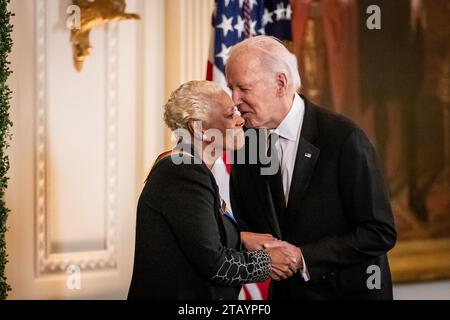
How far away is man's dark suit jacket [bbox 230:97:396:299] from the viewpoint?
2.45 meters

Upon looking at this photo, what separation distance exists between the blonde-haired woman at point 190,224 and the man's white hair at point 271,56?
32 cm

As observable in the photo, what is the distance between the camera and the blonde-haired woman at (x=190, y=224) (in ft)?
7.09

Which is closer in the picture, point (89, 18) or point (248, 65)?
point (248, 65)

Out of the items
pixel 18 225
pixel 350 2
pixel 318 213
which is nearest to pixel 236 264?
pixel 318 213

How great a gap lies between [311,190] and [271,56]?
1.72 ft

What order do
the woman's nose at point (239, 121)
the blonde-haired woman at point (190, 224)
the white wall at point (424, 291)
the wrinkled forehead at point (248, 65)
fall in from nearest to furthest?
the blonde-haired woman at point (190, 224)
the woman's nose at point (239, 121)
the wrinkled forehead at point (248, 65)
the white wall at point (424, 291)

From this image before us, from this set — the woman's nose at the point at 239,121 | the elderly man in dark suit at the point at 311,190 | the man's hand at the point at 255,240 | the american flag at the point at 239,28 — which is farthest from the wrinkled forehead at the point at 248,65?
the american flag at the point at 239,28

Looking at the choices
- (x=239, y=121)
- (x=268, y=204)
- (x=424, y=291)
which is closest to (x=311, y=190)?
(x=268, y=204)

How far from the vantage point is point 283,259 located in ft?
8.06

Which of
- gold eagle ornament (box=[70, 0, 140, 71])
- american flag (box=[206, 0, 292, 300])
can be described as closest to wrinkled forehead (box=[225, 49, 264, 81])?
american flag (box=[206, 0, 292, 300])

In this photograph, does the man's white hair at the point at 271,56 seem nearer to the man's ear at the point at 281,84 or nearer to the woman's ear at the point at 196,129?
the man's ear at the point at 281,84

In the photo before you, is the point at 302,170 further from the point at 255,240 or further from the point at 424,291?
the point at 424,291

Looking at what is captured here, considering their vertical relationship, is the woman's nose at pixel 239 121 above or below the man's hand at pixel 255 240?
above

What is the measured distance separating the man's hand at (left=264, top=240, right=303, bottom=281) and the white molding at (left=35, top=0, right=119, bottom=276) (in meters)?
1.83
